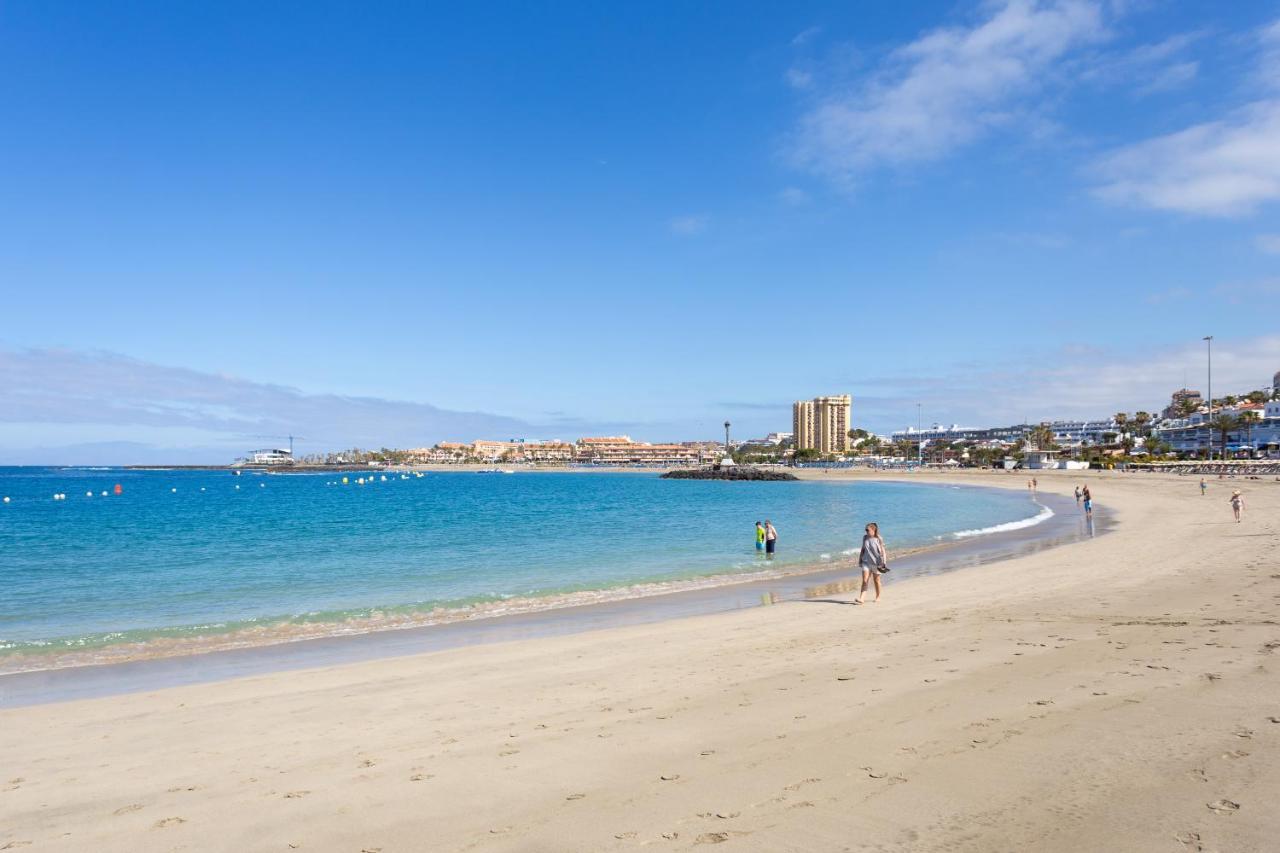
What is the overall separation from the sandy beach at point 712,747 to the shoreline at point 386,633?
1.42 m

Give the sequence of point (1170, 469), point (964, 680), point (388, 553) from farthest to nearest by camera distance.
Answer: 1. point (1170, 469)
2. point (388, 553)
3. point (964, 680)

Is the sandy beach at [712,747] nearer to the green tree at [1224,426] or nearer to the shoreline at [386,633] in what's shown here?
the shoreline at [386,633]

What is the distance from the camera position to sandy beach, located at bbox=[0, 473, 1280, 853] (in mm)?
4762

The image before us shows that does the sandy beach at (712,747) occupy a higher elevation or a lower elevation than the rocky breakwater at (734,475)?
higher

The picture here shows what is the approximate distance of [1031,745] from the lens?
5977 mm

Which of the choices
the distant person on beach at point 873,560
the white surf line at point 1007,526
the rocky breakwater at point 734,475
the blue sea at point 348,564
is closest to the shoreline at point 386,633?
the blue sea at point 348,564

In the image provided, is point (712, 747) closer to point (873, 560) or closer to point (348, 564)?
point (873, 560)

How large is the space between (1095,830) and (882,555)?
10410 millimetres

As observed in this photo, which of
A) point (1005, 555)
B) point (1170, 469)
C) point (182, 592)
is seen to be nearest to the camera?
point (182, 592)

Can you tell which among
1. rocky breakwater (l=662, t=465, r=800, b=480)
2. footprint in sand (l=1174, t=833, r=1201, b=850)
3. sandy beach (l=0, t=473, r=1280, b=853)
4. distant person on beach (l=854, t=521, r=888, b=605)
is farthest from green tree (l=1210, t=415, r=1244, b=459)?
footprint in sand (l=1174, t=833, r=1201, b=850)

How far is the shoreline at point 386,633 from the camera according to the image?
1097 centimetres

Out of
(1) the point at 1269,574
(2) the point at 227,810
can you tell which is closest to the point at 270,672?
(2) the point at 227,810

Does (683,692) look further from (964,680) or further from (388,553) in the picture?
(388,553)

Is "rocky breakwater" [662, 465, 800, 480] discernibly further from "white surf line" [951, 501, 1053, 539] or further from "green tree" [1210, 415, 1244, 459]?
"white surf line" [951, 501, 1053, 539]
